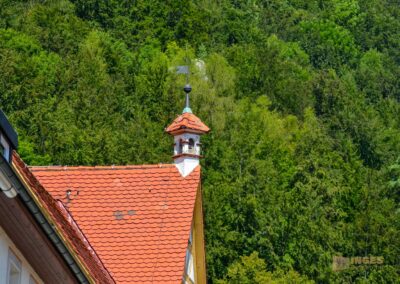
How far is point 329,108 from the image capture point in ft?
394

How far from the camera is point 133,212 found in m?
16.6

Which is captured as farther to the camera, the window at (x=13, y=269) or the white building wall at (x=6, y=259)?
the window at (x=13, y=269)

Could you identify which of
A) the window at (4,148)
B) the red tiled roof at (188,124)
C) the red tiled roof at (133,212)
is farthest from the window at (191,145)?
the window at (4,148)

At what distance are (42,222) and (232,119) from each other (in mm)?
87682

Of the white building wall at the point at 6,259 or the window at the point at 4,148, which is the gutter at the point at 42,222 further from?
the white building wall at the point at 6,259

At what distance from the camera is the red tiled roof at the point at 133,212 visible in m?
15.9

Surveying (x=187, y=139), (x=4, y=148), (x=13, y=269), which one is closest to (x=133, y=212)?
(x=187, y=139)

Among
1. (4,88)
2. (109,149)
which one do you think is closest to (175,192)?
(109,149)

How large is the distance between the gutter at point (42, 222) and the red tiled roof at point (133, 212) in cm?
490

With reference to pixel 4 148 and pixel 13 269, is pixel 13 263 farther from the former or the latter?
pixel 4 148

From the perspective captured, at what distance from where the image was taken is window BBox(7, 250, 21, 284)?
9.80 meters

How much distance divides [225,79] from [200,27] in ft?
89.9

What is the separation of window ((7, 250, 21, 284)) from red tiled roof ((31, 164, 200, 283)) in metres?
5.72

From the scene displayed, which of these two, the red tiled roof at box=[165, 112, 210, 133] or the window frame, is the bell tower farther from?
the window frame
